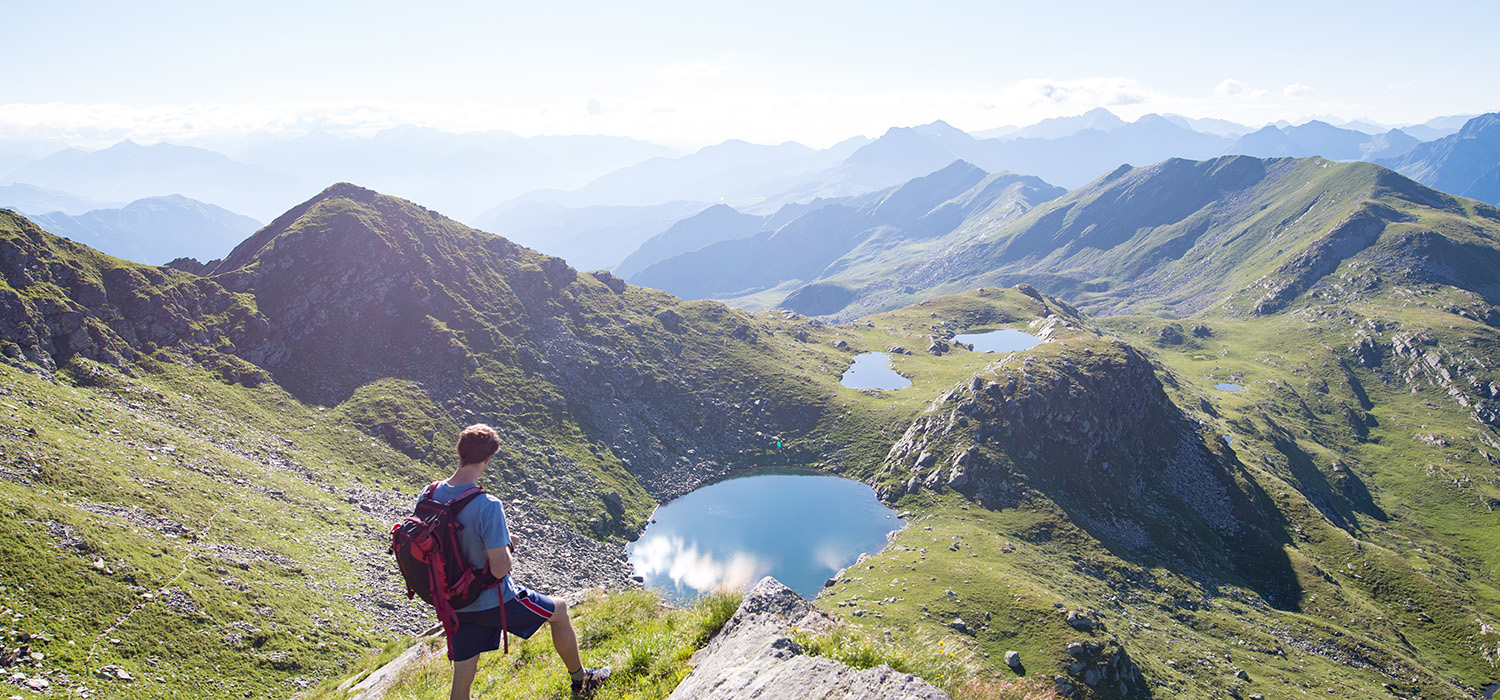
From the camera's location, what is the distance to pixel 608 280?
154000 millimetres

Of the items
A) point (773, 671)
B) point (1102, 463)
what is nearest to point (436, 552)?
point (773, 671)

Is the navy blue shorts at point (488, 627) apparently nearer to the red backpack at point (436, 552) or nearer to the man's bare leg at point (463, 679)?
the man's bare leg at point (463, 679)

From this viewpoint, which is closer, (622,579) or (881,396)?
(622,579)

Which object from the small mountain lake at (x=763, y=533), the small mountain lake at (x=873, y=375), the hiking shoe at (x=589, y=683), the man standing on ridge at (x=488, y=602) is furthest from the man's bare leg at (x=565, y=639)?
the small mountain lake at (x=873, y=375)

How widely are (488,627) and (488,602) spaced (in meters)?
0.57

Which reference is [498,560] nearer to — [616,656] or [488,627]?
[488,627]

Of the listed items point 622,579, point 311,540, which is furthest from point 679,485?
point 311,540

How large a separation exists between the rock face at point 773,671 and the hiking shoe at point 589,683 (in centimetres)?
157

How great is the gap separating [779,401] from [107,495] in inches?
3908

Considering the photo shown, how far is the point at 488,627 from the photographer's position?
11.0 metres

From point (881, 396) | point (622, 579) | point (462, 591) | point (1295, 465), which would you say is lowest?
point (1295, 465)

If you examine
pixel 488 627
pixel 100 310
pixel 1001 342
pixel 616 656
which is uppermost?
pixel 100 310

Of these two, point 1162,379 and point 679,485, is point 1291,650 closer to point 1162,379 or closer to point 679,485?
point 679,485

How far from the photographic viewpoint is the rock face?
9.13 meters
